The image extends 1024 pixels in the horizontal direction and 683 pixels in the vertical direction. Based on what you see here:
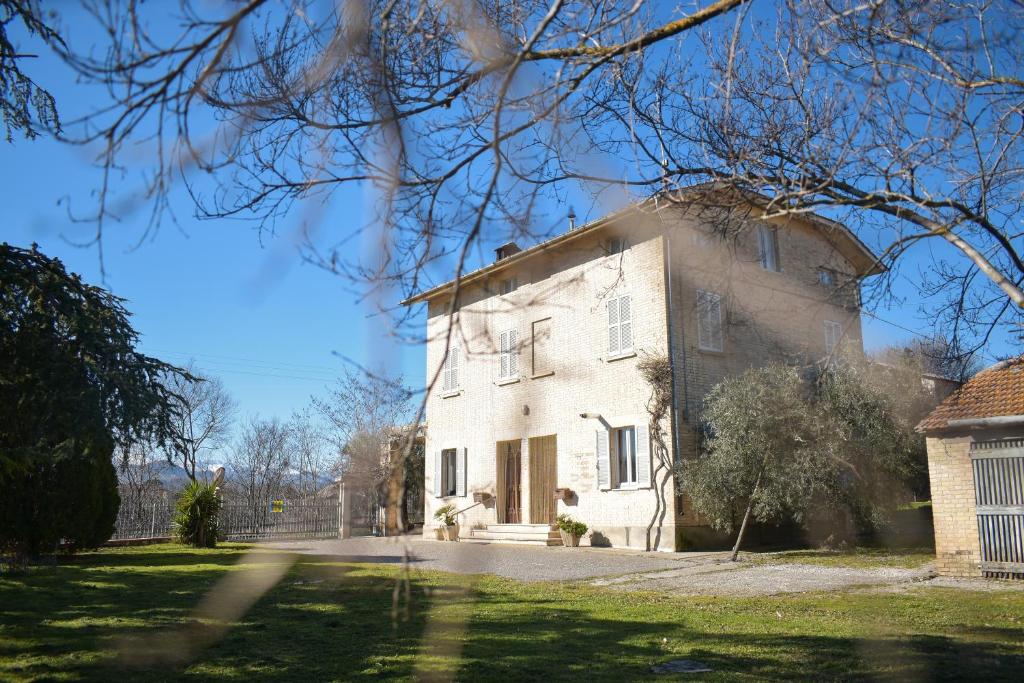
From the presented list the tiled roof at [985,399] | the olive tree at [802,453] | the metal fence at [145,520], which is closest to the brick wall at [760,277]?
the tiled roof at [985,399]

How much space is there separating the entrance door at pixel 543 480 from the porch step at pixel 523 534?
0.55m

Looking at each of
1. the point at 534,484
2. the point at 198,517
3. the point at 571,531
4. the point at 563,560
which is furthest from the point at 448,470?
the point at 563,560

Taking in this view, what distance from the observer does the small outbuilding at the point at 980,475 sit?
9.52m

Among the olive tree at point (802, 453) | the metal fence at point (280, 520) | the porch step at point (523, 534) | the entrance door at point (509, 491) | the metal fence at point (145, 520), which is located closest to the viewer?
the olive tree at point (802, 453)

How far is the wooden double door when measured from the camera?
1852cm

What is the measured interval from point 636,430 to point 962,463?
716cm

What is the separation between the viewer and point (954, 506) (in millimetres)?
10203

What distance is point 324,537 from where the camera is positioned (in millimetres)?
22844

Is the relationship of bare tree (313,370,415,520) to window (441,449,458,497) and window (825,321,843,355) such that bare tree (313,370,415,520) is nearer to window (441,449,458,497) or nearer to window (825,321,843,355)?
window (825,321,843,355)

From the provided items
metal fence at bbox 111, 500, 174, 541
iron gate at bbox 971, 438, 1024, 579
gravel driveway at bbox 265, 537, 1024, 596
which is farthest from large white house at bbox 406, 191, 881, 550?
metal fence at bbox 111, 500, 174, 541

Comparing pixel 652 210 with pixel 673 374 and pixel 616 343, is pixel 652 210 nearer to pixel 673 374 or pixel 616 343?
pixel 673 374

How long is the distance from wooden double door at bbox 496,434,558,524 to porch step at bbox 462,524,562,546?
470mm

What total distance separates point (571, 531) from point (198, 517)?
28.3 feet

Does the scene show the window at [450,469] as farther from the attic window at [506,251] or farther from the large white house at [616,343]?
the attic window at [506,251]
